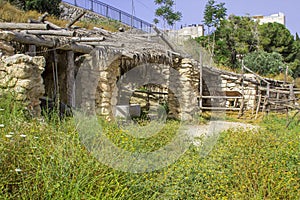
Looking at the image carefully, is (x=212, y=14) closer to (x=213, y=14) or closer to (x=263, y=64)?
(x=213, y=14)

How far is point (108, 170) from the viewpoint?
295 cm

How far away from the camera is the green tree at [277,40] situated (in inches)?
886

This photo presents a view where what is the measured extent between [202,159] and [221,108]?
815 centimetres

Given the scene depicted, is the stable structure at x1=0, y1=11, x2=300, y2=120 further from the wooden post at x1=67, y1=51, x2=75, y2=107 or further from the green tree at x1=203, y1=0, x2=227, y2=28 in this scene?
the green tree at x1=203, y1=0, x2=227, y2=28

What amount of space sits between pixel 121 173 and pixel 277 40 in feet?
76.5

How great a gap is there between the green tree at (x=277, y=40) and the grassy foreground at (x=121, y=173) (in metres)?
19.1

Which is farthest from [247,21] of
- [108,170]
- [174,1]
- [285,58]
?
[108,170]

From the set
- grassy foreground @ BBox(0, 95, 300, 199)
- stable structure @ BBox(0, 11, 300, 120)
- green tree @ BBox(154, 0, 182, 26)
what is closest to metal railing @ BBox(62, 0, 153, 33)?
green tree @ BBox(154, 0, 182, 26)

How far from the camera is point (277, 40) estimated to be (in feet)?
75.6

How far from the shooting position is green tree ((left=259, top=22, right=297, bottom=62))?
73.9 ft

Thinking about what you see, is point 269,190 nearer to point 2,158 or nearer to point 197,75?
point 2,158

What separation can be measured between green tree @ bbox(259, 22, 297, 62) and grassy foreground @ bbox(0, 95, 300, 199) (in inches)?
753

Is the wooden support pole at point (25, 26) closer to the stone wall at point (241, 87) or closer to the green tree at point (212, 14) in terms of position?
the stone wall at point (241, 87)

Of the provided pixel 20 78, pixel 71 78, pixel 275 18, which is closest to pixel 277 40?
pixel 275 18
